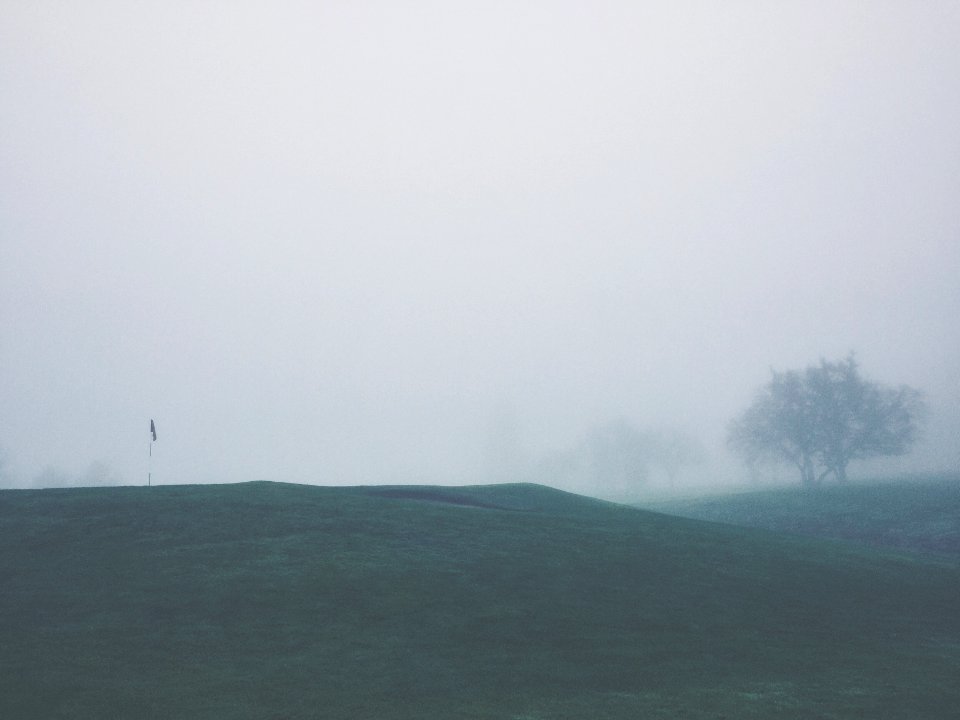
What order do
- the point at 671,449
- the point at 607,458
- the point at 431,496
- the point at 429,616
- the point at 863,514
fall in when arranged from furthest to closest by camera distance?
the point at 607,458
the point at 671,449
the point at 863,514
the point at 431,496
the point at 429,616

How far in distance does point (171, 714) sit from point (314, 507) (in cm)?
2053

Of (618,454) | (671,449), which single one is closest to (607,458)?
(618,454)

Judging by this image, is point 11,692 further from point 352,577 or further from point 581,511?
point 581,511

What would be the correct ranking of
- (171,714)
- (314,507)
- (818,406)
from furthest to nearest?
(818,406) < (314,507) < (171,714)

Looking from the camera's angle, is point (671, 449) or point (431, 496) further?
point (671, 449)

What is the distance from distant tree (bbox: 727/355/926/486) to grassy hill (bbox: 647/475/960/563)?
24436 mm

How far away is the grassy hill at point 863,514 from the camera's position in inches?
1990

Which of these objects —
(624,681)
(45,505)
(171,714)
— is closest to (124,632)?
(171,714)

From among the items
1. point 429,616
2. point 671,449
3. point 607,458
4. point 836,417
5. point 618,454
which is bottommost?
point 429,616

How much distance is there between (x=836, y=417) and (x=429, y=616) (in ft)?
304

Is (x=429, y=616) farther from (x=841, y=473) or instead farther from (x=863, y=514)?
(x=841, y=473)

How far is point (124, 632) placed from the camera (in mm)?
20312

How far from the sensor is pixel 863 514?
197 ft

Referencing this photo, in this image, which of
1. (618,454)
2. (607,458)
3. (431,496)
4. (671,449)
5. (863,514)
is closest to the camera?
(431,496)
